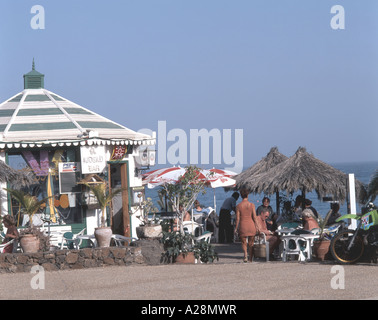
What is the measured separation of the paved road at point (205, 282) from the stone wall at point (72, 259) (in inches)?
12.9

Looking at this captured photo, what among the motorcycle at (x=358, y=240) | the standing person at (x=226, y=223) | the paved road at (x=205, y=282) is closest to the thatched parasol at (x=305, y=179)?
the standing person at (x=226, y=223)

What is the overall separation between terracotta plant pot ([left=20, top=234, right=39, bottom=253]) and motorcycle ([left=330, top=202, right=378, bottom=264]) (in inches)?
211

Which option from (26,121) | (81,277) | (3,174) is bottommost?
(81,277)

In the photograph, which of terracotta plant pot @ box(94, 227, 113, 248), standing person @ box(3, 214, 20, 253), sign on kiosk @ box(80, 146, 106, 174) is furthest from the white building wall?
standing person @ box(3, 214, 20, 253)

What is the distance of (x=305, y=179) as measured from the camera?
18.5m

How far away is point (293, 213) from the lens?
1873 cm

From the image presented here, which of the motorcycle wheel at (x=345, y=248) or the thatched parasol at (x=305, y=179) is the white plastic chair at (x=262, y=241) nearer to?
the motorcycle wheel at (x=345, y=248)

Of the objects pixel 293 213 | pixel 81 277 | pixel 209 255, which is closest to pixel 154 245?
pixel 209 255

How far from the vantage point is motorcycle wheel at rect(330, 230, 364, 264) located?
13.7m

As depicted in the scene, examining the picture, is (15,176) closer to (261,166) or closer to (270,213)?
(270,213)

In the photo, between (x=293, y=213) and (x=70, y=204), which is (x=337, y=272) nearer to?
(x=293, y=213)

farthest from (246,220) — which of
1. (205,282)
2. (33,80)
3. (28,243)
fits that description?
(33,80)

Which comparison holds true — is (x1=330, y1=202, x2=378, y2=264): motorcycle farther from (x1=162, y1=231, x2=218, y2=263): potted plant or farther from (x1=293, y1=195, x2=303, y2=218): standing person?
(x1=293, y1=195, x2=303, y2=218): standing person
